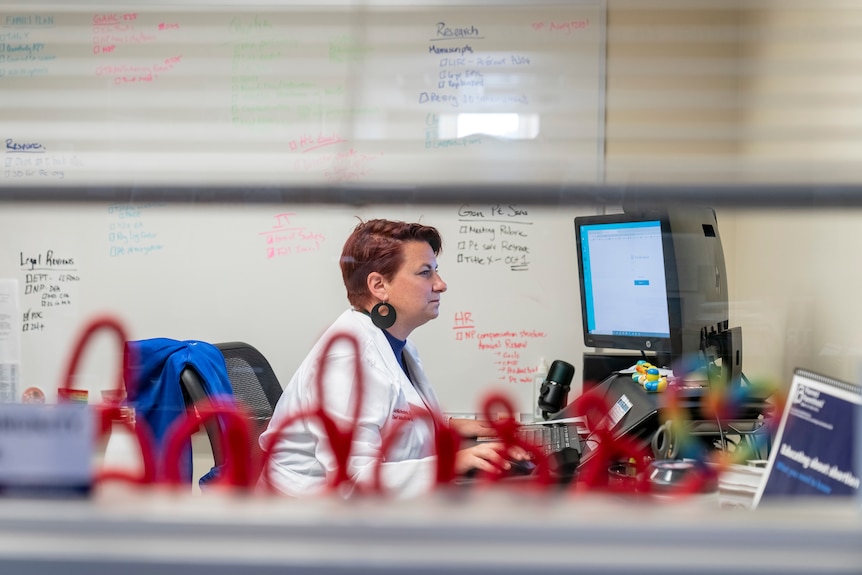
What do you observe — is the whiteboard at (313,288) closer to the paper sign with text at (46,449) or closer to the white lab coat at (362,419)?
the white lab coat at (362,419)

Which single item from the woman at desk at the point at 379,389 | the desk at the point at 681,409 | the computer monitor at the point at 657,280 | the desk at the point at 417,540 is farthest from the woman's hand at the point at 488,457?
the computer monitor at the point at 657,280

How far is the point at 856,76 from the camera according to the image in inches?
35.6

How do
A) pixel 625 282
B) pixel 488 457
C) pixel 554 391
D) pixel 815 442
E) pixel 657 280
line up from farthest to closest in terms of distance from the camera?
pixel 554 391 → pixel 625 282 → pixel 657 280 → pixel 488 457 → pixel 815 442

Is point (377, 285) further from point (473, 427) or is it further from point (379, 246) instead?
point (473, 427)

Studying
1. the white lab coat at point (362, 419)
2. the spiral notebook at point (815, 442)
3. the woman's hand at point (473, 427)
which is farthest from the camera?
the woman's hand at point (473, 427)

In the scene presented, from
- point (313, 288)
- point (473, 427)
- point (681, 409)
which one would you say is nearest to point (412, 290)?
point (473, 427)

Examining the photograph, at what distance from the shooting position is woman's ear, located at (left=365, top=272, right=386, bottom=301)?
4.03 feet

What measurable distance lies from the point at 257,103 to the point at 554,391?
92cm

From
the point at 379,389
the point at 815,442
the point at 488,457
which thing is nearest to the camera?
the point at 815,442

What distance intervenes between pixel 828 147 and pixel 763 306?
1.48 feet

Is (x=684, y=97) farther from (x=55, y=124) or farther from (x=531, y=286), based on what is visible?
(x=531, y=286)

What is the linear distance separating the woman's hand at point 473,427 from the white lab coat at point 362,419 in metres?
0.04

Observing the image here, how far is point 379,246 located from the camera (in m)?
1.23

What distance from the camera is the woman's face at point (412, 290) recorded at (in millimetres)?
1234
